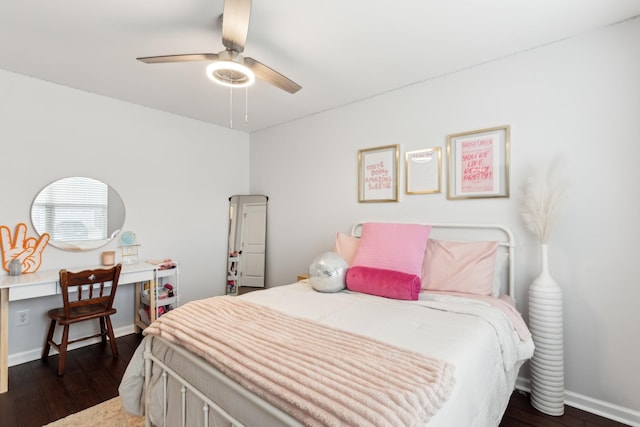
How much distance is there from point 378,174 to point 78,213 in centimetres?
291

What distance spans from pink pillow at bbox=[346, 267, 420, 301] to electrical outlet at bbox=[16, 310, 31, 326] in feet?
9.23

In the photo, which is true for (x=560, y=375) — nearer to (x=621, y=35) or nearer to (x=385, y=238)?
(x=385, y=238)

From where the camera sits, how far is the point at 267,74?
192cm

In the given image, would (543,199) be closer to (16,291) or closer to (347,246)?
(347,246)

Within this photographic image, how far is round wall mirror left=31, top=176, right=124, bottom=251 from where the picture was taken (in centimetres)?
274

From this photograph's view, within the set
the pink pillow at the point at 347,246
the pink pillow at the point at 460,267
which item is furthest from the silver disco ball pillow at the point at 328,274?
the pink pillow at the point at 460,267

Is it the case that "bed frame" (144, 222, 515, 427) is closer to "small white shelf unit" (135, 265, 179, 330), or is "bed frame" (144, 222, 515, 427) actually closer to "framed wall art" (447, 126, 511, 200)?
"framed wall art" (447, 126, 511, 200)

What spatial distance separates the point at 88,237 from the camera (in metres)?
2.97

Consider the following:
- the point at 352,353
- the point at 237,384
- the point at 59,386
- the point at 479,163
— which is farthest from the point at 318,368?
the point at 59,386

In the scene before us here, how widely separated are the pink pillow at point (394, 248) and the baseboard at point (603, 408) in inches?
49.7

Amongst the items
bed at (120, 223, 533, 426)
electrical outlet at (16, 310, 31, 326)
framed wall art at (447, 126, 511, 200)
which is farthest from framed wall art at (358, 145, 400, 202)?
electrical outlet at (16, 310, 31, 326)

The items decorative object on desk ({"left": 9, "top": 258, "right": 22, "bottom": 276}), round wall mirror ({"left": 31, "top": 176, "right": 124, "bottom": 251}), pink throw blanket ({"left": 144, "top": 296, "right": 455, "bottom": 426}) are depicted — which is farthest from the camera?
round wall mirror ({"left": 31, "top": 176, "right": 124, "bottom": 251})

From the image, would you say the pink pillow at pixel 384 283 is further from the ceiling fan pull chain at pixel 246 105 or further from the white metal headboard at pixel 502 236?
the ceiling fan pull chain at pixel 246 105

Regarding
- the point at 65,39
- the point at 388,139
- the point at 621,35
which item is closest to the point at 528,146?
the point at 621,35
